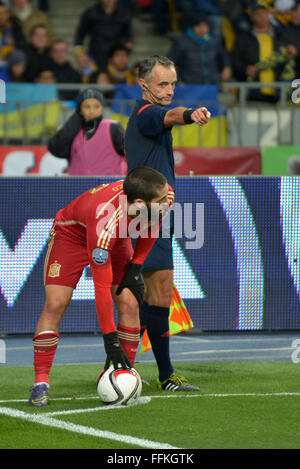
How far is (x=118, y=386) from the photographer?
21.4 feet

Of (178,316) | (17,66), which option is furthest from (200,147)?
(178,316)

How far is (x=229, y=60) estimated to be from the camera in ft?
55.1

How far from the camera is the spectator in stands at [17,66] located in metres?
15.7

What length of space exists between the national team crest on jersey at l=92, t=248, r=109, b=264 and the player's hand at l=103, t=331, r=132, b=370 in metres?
0.51

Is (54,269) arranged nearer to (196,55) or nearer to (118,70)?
(196,55)

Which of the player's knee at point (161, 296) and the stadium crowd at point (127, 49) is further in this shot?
the stadium crowd at point (127, 49)

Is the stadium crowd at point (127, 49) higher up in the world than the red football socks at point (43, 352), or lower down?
higher up

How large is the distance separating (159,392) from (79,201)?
5.23 ft

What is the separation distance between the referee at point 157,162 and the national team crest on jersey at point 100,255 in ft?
3.57

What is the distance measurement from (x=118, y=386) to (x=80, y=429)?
72 cm

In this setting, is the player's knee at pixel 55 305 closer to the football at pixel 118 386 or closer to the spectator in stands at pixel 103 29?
the football at pixel 118 386

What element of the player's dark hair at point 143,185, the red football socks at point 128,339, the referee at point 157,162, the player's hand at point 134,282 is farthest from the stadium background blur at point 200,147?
the red football socks at point 128,339
